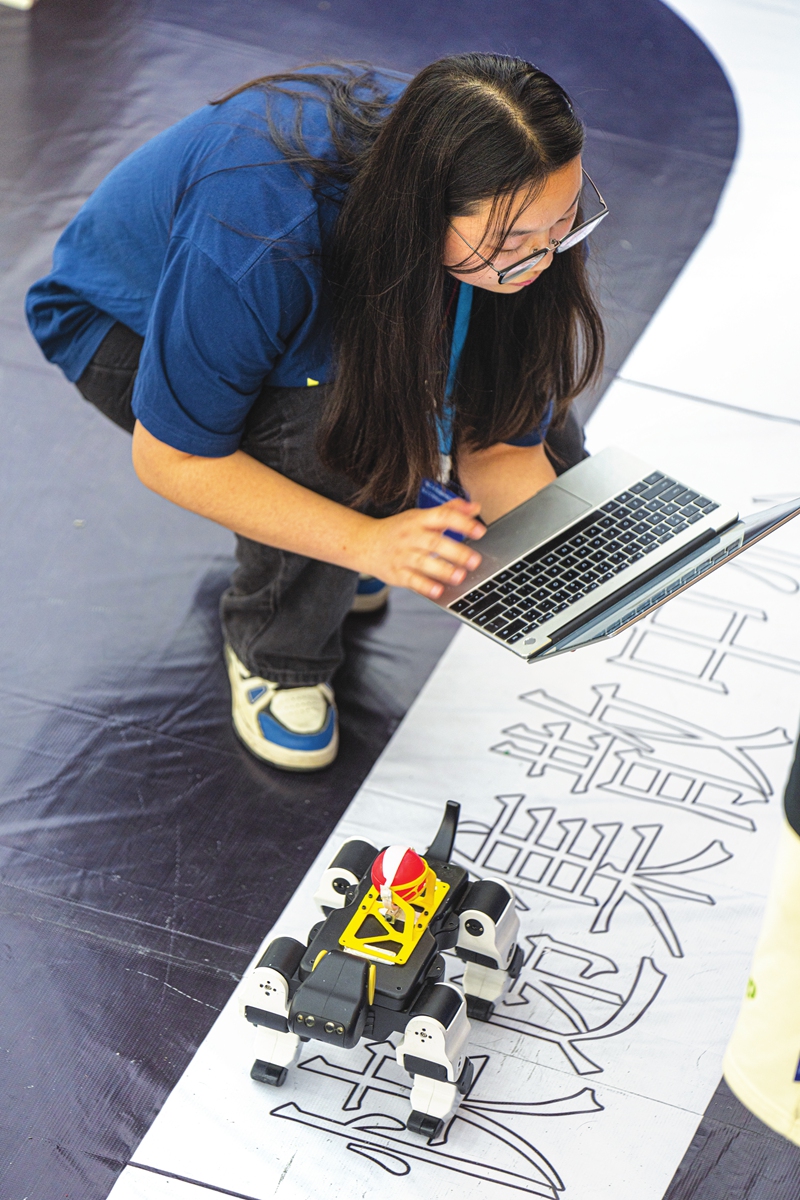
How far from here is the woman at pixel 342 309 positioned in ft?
3.79

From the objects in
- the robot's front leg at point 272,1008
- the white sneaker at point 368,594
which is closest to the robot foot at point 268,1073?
the robot's front leg at point 272,1008

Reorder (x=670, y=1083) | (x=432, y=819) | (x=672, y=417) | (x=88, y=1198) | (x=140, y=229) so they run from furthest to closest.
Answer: (x=672, y=417)
(x=432, y=819)
(x=140, y=229)
(x=670, y=1083)
(x=88, y=1198)

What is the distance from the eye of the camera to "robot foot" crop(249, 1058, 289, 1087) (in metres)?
1.27

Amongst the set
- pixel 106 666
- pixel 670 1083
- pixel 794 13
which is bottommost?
pixel 106 666

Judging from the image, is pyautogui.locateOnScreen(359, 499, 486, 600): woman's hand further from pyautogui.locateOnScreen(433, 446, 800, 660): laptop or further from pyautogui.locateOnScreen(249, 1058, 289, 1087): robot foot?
pyautogui.locateOnScreen(249, 1058, 289, 1087): robot foot

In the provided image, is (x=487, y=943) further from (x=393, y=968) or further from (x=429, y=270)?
(x=429, y=270)

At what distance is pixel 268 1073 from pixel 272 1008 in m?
0.11

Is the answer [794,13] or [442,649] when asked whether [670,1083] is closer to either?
[442,649]

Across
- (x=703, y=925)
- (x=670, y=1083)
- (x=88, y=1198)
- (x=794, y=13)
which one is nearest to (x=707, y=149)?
(x=794, y=13)

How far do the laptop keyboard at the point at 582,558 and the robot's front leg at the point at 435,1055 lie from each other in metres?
0.37

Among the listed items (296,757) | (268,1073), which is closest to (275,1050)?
(268,1073)

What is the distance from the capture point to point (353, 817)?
1577mm

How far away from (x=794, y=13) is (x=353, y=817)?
2674 mm

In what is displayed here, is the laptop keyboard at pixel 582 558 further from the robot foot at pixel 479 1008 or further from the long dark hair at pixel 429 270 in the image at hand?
the robot foot at pixel 479 1008
